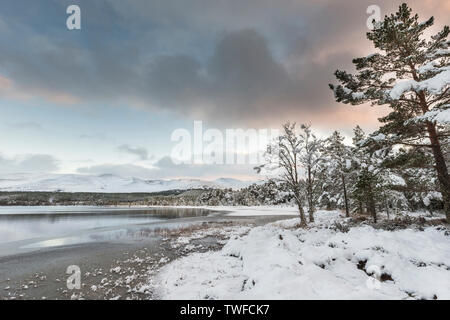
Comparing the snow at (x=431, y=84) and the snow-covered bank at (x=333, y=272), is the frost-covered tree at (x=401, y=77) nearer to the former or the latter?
the snow at (x=431, y=84)

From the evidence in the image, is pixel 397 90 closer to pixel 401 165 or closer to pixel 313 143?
pixel 401 165

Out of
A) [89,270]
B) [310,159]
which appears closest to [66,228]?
[89,270]

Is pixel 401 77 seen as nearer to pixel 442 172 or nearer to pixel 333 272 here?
pixel 442 172

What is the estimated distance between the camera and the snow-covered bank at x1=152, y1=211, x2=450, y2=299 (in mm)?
6059

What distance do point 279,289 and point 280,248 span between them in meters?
3.98

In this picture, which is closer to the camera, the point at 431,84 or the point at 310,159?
the point at 431,84

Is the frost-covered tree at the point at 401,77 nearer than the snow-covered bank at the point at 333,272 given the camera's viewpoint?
No

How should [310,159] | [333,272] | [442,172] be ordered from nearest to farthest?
[333,272], [442,172], [310,159]

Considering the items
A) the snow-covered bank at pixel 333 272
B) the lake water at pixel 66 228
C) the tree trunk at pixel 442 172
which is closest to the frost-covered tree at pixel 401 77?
the tree trunk at pixel 442 172

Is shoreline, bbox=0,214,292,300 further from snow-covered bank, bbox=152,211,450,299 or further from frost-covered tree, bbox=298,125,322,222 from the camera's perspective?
frost-covered tree, bbox=298,125,322,222

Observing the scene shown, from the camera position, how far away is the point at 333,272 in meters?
7.46

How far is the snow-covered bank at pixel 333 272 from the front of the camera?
239 inches

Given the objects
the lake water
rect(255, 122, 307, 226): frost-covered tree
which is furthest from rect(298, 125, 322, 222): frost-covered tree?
the lake water
